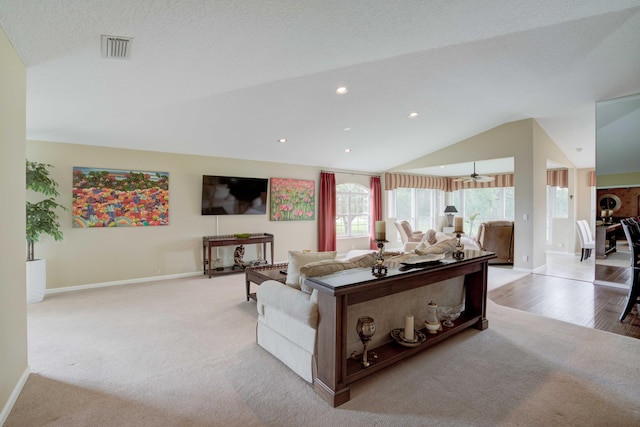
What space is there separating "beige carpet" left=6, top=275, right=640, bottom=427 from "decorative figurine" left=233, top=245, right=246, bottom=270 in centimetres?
235

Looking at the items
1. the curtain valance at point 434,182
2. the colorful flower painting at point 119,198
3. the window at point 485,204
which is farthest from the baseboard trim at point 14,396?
the window at point 485,204

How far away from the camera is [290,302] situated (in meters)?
2.32

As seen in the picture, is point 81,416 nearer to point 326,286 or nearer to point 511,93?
point 326,286

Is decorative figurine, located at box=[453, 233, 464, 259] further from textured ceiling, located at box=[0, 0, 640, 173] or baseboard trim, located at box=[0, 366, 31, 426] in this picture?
baseboard trim, located at box=[0, 366, 31, 426]

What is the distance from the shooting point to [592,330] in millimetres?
3156

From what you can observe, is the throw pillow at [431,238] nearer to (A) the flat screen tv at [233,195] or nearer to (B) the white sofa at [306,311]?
(B) the white sofa at [306,311]

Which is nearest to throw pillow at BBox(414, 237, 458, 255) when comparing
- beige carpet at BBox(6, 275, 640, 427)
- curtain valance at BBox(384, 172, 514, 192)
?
beige carpet at BBox(6, 275, 640, 427)

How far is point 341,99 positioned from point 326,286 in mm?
3041

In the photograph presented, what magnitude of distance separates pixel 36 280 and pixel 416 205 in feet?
30.2

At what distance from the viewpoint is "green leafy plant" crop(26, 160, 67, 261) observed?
12.8 ft

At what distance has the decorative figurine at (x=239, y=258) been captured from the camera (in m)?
5.80

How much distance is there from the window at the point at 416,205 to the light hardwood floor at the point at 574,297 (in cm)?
418

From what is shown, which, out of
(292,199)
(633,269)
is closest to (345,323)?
(633,269)

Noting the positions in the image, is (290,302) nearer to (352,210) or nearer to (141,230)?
(141,230)
